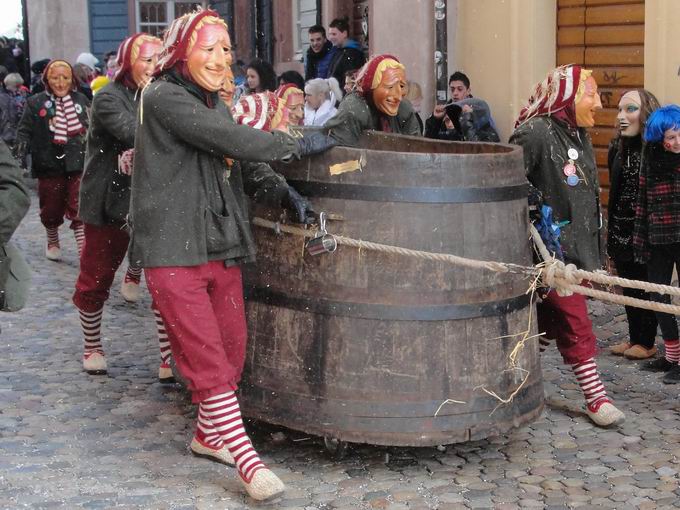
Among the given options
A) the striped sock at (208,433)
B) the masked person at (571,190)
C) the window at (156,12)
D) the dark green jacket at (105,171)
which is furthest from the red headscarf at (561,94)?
the window at (156,12)

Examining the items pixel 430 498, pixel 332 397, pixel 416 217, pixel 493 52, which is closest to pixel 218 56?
pixel 416 217

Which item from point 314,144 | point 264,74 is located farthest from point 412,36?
point 314,144

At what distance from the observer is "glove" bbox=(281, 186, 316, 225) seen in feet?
16.4

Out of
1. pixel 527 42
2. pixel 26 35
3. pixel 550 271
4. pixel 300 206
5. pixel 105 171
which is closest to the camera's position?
pixel 300 206

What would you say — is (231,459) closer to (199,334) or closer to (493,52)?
(199,334)

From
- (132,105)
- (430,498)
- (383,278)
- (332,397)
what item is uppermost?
(132,105)

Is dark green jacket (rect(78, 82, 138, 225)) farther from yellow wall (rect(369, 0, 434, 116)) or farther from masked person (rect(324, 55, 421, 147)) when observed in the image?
yellow wall (rect(369, 0, 434, 116))

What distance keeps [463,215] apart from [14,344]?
3.79m

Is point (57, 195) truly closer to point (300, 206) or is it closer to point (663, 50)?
point (663, 50)

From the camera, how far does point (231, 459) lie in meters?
5.35

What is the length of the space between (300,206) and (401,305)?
56cm

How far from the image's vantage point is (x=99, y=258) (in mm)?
6598

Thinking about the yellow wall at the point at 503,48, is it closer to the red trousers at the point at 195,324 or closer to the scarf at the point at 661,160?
the scarf at the point at 661,160

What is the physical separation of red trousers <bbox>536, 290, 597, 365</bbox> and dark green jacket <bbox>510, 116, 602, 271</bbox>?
0.19 m
